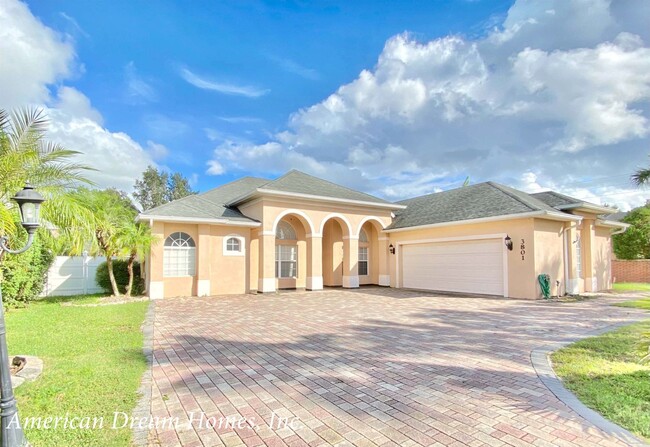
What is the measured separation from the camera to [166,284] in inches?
588

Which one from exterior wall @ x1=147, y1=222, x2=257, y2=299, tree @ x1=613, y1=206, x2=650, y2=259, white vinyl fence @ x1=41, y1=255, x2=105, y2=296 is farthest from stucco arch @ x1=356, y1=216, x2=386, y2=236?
tree @ x1=613, y1=206, x2=650, y2=259

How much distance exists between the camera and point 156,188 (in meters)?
45.5

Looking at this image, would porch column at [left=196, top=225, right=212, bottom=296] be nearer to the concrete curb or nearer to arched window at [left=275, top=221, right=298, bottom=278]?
arched window at [left=275, top=221, right=298, bottom=278]

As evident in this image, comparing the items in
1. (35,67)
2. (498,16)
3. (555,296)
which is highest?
(498,16)

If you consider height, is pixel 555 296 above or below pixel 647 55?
below

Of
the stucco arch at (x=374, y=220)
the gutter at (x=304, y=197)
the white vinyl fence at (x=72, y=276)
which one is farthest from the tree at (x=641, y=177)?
the white vinyl fence at (x=72, y=276)

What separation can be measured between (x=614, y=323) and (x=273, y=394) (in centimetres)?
980

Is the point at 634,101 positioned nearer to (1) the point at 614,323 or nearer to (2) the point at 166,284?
(1) the point at 614,323

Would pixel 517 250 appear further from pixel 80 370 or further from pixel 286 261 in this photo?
pixel 80 370

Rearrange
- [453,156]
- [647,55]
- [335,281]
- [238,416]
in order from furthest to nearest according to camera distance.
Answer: [453,156], [335,281], [647,55], [238,416]

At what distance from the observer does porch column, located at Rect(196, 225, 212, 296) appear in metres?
15.4

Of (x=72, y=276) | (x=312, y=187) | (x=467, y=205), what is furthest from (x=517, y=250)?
(x=72, y=276)

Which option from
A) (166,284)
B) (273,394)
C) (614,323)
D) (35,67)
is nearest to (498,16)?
(614,323)

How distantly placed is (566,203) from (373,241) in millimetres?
10216
